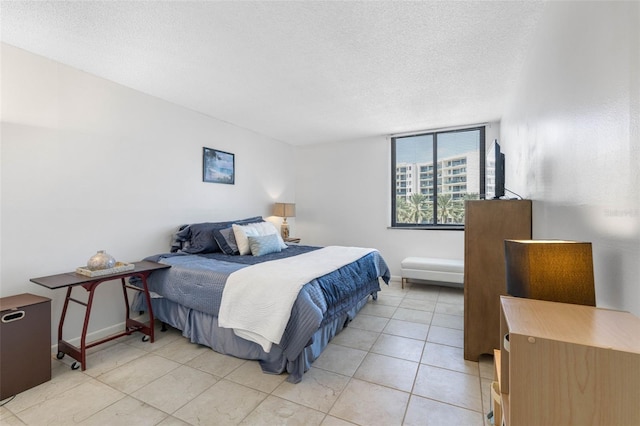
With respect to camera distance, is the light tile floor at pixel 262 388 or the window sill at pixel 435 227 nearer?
the light tile floor at pixel 262 388

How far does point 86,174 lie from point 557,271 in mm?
3459

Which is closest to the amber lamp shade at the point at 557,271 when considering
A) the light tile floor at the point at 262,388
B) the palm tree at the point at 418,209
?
the light tile floor at the point at 262,388

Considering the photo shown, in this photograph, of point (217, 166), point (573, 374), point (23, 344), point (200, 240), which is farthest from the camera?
point (217, 166)

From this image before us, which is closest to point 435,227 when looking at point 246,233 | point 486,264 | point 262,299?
point 486,264

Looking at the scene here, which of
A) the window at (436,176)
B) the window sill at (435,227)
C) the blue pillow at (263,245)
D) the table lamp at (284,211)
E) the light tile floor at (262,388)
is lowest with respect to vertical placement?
the light tile floor at (262,388)

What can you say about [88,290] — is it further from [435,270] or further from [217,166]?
[435,270]

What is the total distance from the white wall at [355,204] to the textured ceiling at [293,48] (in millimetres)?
1545

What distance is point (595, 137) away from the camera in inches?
43.0

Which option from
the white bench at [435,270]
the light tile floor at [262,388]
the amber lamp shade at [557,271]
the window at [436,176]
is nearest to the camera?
the amber lamp shade at [557,271]

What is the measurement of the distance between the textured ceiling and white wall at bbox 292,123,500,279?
1.54 m

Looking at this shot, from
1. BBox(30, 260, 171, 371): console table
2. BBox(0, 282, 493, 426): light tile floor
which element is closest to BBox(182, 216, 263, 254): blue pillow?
BBox(30, 260, 171, 371): console table

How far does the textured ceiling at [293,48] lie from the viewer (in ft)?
6.02

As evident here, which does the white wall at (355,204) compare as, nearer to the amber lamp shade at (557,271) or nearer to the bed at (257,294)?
the bed at (257,294)

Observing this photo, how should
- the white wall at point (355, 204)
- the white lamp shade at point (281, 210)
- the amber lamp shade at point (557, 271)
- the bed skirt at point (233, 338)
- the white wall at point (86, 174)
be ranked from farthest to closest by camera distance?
the white lamp shade at point (281, 210), the white wall at point (355, 204), the white wall at point (86, 174), the bed skirt at point (233, 338), the amber lamp shade at point (557, 271)
